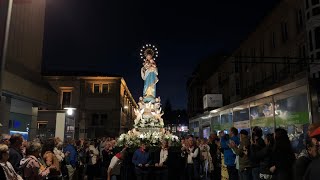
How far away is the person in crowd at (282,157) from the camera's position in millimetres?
6793

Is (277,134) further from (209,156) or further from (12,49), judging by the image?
(12,49)

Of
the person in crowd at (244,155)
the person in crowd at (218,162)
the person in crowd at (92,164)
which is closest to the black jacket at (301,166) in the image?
the person in crowd at (244,155)

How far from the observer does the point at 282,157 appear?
681cm

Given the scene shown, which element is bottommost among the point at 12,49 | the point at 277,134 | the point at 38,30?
the point at 277,134

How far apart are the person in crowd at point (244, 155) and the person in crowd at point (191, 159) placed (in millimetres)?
4824

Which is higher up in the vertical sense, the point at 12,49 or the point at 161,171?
the point at 12,49

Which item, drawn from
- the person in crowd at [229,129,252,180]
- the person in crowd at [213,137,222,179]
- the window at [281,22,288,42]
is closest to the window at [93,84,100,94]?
the window at [281,22,288,42]

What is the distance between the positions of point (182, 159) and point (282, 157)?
25.1ft

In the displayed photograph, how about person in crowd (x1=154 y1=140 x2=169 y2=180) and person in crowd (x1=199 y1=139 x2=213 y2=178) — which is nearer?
person in crowd (x1=154 y1=140 x2=169 y2=180)

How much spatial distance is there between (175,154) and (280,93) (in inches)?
202

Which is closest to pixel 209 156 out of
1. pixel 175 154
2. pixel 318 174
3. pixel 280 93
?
pixel 175 154

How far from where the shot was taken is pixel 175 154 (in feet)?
45.5

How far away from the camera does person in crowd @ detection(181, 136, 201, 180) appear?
13961mm

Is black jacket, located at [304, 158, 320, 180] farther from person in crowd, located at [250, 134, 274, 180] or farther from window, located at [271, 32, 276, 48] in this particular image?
window, located at [271, 32, 276, 48]
